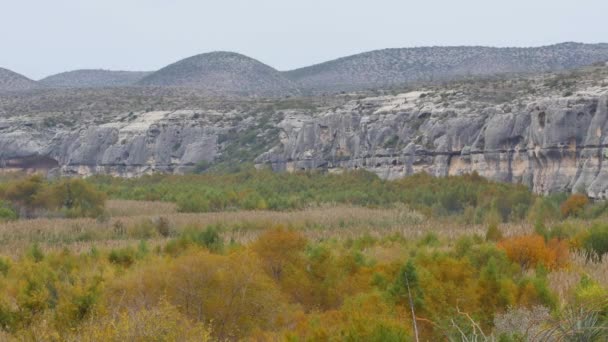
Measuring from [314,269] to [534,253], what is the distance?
26.0ft

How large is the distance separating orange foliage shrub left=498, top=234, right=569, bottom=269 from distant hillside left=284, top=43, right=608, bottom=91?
89.5 m

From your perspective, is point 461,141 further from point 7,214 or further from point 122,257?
point 122,257

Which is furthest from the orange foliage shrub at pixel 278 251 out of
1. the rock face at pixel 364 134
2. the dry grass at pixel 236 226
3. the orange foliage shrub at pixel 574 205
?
the rock face at pixel 364 134

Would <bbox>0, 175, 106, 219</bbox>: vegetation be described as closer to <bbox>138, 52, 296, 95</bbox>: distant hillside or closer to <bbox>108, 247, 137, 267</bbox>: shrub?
<bbox>108, 247, 137, 267</bbox>: shrub

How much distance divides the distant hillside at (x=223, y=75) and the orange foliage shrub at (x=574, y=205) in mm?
93879

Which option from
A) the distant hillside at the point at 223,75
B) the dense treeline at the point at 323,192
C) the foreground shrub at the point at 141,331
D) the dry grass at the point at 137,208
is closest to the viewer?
the foreground shrub at the point at 141,331

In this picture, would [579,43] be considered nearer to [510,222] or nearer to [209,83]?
[209,83]

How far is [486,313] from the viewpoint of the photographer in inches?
799

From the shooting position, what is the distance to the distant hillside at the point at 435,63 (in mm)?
123562

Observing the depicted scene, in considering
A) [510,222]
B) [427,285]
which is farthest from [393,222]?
[427,285]

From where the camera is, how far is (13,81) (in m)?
143

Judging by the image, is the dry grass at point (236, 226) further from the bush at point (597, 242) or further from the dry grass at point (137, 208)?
the bush at point (597, 242)

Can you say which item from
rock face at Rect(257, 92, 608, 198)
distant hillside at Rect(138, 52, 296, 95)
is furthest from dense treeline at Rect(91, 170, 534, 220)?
distant hillside at Rect(138, 52, 296, 95)

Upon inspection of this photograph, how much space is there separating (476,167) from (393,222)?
30.6 ft
